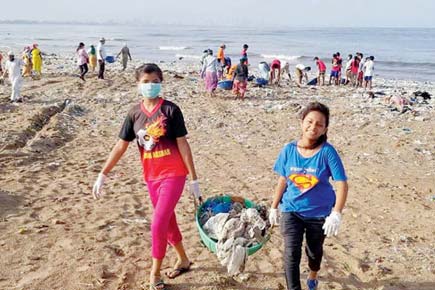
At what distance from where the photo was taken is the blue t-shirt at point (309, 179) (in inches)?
129

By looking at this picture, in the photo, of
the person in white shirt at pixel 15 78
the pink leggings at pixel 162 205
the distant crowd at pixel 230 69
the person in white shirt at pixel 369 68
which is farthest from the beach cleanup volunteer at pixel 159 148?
the person in white shirt at pixel 369 68

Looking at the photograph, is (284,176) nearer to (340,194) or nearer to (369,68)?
(340,194)

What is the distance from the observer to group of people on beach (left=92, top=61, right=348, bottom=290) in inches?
129

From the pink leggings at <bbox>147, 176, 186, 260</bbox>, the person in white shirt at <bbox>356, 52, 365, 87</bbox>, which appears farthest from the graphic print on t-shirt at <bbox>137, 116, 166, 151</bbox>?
the person in white shirt at <bbox>356, 52, 365, 87</bbox>

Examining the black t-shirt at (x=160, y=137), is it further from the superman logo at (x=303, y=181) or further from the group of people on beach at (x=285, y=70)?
the group of people on beach at (x=285, y=70)

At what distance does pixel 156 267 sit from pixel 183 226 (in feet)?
5.36

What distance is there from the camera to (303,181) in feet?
11.0

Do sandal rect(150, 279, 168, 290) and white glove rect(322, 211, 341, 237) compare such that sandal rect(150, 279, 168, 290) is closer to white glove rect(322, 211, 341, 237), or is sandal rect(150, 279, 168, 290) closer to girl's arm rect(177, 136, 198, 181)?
girl's arm rect(177, 136, 198, 181)

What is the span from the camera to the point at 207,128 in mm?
11531

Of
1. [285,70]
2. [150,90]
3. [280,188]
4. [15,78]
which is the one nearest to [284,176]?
[280,188]

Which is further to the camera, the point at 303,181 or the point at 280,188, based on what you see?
the point at 280,188

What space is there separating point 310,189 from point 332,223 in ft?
0.96

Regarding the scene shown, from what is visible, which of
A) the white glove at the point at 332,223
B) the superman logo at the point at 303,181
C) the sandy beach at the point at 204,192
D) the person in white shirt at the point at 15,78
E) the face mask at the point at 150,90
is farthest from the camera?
the person in white shirt at the point at 15,78

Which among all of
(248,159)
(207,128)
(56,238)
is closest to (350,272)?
(56,238)
